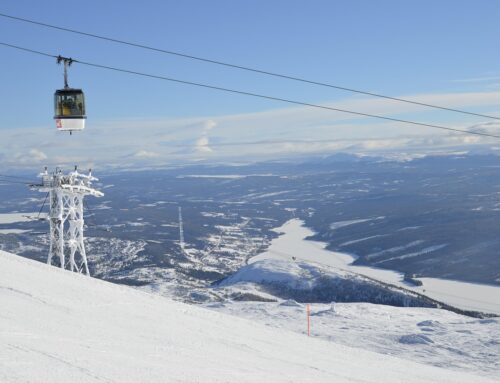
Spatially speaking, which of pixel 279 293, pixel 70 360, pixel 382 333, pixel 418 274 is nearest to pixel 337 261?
pixel 418 274

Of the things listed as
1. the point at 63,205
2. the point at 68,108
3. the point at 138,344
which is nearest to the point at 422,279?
the point at 63,205

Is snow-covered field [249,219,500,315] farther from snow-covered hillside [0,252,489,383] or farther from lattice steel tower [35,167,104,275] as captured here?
snow-covered hillside [0,252,489,383]

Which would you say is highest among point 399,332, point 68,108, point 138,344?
point 68,108

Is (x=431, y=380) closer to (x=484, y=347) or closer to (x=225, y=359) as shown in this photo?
(x=225, y=359)

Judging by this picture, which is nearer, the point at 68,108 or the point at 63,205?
the point at 68,108

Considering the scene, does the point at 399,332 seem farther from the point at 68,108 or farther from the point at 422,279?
the point at 422,279

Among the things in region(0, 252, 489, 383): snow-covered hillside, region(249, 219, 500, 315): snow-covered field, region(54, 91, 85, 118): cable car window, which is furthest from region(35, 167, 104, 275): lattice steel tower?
region(249, 219, 500, 315): snow-covered field

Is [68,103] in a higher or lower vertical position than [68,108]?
higher
